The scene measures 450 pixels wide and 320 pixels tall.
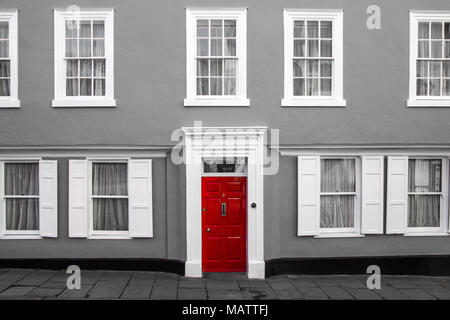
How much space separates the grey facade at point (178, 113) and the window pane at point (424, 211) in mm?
1310

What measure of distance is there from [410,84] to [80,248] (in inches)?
338

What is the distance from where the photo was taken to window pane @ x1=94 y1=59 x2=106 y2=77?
10656mm

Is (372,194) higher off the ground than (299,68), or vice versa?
(299,68)

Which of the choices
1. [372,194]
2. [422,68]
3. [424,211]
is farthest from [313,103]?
[424,211]

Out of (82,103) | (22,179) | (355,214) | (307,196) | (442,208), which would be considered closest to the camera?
(82,103)

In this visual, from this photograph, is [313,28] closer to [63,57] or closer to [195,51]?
[195,51]

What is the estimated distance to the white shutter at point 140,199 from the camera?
10555 mm

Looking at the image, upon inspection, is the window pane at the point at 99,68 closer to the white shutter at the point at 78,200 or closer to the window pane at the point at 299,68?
the white shutter at the point at 78,200

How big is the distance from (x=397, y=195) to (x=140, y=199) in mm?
6003

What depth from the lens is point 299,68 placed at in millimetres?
10805

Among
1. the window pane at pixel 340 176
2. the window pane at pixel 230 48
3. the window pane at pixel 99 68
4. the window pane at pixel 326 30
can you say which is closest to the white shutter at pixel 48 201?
the window pane at pixel 99 68

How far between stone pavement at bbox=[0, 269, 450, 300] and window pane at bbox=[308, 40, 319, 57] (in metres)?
5.18

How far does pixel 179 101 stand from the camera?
1053 cm

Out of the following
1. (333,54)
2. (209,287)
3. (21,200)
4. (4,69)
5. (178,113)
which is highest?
(333,54)
